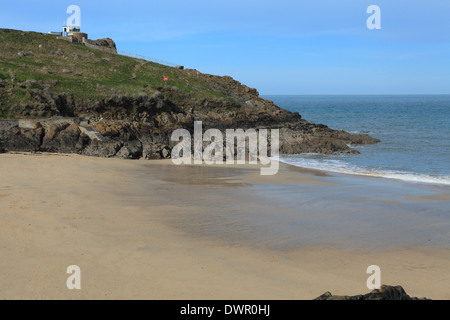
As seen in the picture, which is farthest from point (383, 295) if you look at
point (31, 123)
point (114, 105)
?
point (114, 105)

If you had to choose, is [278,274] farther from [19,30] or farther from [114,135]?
[19,30]

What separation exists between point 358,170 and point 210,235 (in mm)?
16218

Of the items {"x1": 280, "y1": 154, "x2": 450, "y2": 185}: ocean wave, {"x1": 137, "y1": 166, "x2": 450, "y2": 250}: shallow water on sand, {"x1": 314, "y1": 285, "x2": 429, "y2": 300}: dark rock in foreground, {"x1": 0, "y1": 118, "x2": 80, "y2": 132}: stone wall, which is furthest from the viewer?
{"x1": 0, "y1": 118, "x2": 80, "y2": 132}: stone wall

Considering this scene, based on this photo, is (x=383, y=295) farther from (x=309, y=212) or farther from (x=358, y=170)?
(x=358, y=170)

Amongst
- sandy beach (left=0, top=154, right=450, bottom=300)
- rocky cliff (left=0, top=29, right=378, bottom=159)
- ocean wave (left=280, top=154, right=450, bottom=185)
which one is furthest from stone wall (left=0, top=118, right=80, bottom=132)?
ocean wave (left=280, top=154, right=450, bottom=185)

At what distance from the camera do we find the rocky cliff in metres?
28.2

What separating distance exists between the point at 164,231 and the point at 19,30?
49850 millimetres

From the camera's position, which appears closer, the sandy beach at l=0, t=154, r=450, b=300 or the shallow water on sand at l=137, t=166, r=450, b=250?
the sandy beach at l=0, t=154, r=450, b=300

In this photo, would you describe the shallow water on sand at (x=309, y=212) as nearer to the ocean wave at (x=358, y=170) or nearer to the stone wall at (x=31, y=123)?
the ocean wave at (x=358, y=170)

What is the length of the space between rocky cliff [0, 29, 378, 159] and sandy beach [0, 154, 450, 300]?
227 inches

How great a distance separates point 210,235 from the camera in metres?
13.8

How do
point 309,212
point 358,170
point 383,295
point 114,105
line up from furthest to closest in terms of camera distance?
point 114,105, point 358,170, point 309,212, point 383,295

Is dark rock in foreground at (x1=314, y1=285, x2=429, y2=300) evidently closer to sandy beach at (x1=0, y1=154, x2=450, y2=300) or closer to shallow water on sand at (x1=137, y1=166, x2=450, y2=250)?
sandy beach at (x1=0, y1=154, x2=450, y2=300)

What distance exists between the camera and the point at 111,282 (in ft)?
32.0
